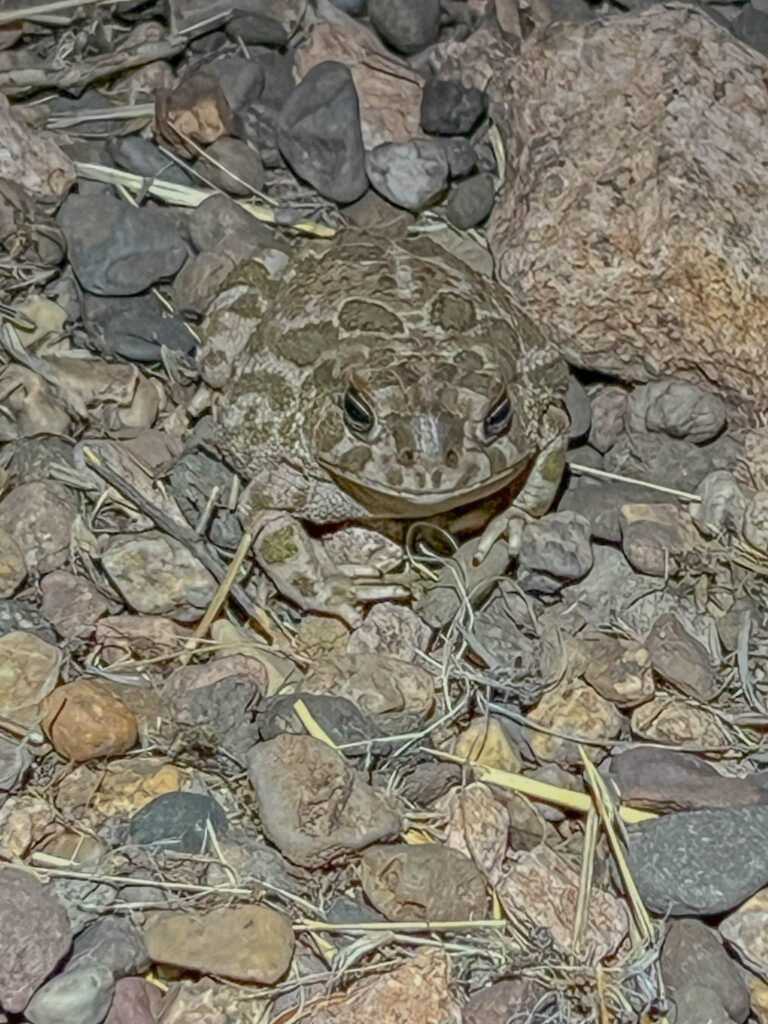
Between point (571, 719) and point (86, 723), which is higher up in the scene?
point (571, 719)

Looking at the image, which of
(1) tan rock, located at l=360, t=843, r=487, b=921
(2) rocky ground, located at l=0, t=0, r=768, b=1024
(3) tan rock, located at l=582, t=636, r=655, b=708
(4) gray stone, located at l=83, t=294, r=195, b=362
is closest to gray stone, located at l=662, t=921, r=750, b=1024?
(2) rocky ground, located at l=0, t=0, r=768, b=1024

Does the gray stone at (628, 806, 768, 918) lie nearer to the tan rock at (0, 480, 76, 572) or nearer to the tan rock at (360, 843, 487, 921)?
the tan rock at (360, 843, 487, 921)

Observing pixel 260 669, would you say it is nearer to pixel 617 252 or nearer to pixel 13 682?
pixel 13 682

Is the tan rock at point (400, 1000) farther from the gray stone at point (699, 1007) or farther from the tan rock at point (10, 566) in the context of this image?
the tan rock at point (10, 566)

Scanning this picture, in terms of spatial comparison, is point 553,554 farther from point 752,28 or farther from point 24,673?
point 752,28

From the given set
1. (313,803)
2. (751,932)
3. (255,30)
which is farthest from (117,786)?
(255,30)

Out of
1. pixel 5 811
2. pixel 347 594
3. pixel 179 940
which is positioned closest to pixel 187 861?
pixel 179 940

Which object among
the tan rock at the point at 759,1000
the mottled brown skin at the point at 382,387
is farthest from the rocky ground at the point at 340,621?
the mottled brown skin at the point at 382,387
